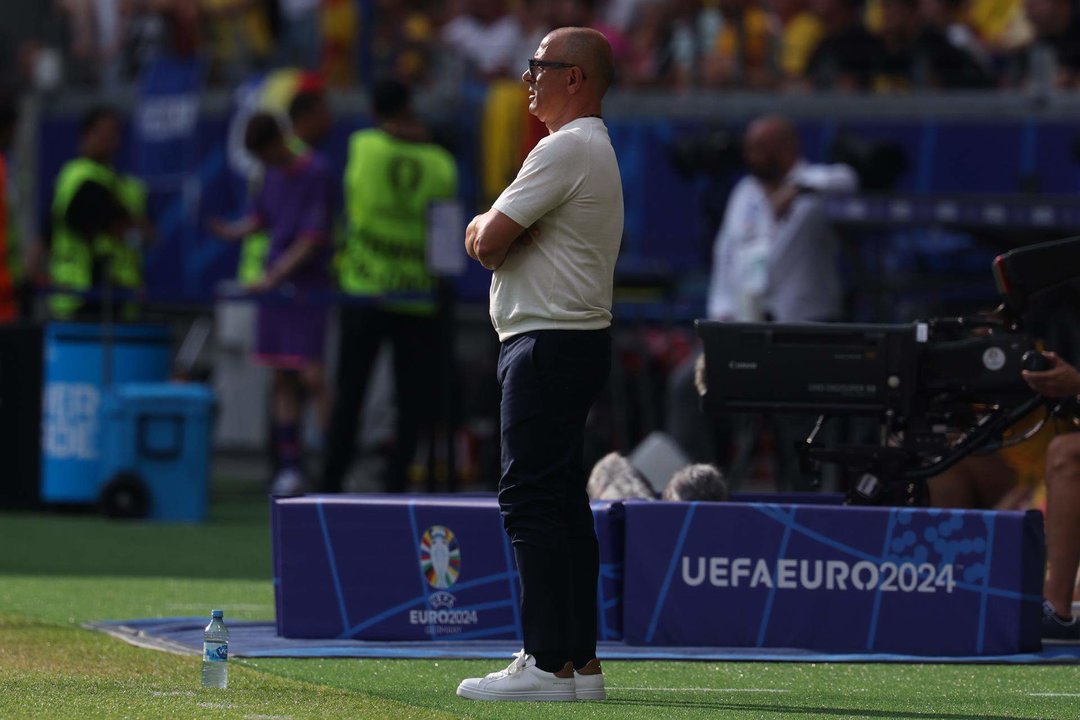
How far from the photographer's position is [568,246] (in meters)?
5.53

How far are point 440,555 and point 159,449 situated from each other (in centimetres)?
487

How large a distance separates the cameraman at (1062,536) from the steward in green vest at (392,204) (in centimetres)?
514

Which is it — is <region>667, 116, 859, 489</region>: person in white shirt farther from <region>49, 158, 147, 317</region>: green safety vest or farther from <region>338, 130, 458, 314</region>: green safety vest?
<region>49, 158, 147, 317</region>: green safety vest

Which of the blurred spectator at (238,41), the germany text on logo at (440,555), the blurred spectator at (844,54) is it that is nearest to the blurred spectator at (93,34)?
the blurred spectator at (238,41)

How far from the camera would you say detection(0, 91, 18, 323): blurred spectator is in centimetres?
1206

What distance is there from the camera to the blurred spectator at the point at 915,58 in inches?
578

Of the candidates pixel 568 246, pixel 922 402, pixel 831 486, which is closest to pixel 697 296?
pixel 831 486

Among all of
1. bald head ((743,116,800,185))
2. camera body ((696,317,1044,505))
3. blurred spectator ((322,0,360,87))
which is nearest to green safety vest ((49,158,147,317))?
bald head ((743,116,800,185))

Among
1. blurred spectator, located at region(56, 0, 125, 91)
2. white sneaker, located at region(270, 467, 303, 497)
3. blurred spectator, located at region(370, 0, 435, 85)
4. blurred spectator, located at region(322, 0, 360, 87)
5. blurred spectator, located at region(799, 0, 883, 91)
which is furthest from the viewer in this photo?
blurred spectator, located at region(56, 0, 125, 91)

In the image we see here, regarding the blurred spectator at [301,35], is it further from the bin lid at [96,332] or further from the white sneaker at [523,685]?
the white sneaker at [523,685]

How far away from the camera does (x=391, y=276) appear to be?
11.7m

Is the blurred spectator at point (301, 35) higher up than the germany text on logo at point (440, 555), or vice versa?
the blurred spectator at point (301, 35)

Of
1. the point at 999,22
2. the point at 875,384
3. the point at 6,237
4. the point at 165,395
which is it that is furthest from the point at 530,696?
the point at 999,22

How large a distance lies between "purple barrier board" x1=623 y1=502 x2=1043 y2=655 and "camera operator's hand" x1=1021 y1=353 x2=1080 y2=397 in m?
0.40
